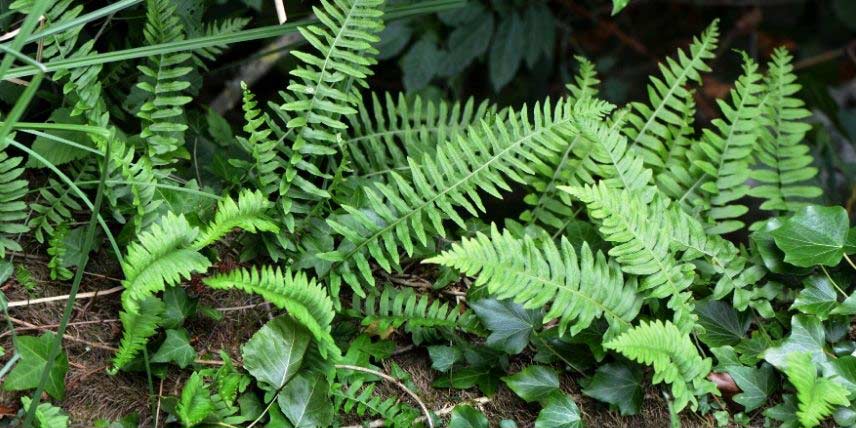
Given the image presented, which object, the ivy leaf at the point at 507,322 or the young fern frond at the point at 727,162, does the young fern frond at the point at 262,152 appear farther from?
the young fern frond at the point at 727,162

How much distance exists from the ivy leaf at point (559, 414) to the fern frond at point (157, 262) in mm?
921

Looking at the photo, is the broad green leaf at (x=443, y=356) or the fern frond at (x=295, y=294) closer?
the fern frond at (x=295, y=294)

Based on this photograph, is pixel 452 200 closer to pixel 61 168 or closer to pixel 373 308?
pixel 373 308

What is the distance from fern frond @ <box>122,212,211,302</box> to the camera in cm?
182

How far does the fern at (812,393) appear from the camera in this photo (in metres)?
1.88

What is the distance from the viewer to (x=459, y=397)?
2.12 m

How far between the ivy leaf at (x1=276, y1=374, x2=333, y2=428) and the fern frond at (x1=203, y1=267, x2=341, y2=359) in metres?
0.10

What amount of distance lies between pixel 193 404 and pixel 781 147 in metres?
1.93

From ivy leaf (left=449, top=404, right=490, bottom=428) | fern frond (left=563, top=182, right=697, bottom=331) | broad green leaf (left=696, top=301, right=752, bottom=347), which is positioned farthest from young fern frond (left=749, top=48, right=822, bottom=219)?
ivy leaf (left=449, top=404, right=490, bottom=428)

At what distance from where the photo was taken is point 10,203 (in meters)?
2.11

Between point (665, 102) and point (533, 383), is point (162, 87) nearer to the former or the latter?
point (533, 383)

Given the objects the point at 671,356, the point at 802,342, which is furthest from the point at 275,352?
the point at 802,342

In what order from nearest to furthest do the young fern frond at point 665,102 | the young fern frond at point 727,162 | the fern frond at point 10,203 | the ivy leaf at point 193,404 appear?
the ivy leaf at point 193,404, the fern frond at point 10,203, the young fern frond at point 727,162, the young fern frond at point 665,102

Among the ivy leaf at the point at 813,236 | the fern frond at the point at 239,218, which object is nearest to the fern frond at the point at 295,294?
the fern frond at the point at 239,218
